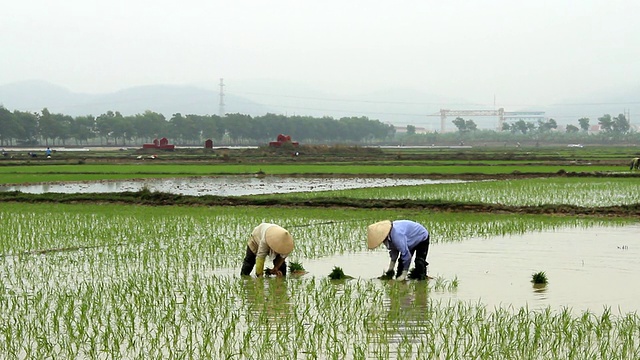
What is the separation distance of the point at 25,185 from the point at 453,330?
76.3 feet

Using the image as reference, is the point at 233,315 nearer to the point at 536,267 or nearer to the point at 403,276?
the point at 403,276

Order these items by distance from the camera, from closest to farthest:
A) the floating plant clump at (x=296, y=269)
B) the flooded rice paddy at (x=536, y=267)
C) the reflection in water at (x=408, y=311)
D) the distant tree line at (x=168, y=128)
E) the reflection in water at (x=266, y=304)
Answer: the reflection in water at (x=408, y=311)
the reflection in water at (x=266, y=304)
the flooded rice paddy at (x=536, y=267)
the floating plant clump at (x=296, y=269)
the distant tree line at (x=168, y=128)

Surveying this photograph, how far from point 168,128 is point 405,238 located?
117 meters

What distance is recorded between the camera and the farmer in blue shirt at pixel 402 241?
27.9ft

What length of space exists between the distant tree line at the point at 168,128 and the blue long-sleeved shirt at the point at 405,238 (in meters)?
93.7

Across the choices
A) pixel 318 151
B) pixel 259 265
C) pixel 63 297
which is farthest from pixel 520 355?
pixel 318 151

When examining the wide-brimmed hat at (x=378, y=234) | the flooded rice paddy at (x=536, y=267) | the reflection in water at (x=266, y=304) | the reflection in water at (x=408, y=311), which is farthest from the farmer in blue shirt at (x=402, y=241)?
the reflection in water at (x=266, y=304)

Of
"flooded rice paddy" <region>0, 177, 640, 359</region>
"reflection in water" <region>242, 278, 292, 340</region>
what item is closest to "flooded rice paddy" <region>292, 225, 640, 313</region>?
"flooded rice paddy" <region>0, 177, 640, 359</region>

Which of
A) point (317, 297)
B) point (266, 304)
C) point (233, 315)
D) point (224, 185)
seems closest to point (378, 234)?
point (317, 297)

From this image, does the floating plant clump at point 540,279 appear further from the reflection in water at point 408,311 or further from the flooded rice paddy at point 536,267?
the reflection in water at point 408,311

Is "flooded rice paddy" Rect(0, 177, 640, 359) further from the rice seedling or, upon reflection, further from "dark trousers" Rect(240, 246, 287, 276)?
"dark trousers" Rect(240, 246, 287, 276)

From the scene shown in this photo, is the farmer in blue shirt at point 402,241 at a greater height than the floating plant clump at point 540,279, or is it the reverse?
the farmer in blue shirt at point 402,241

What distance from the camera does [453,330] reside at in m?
6.60

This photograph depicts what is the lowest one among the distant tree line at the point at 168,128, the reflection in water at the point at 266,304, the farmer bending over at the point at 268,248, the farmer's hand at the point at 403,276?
the reflection in water at the point at 266,304
